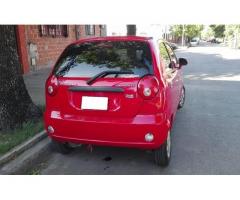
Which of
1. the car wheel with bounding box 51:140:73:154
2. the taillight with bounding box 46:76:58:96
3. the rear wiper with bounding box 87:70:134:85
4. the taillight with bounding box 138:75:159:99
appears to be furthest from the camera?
the car wheel with bounding box 51:140:73:154

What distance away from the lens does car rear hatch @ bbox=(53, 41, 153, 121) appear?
3.24 m

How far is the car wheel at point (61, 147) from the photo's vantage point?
3985mm

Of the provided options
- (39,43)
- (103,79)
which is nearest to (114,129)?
(103,79)

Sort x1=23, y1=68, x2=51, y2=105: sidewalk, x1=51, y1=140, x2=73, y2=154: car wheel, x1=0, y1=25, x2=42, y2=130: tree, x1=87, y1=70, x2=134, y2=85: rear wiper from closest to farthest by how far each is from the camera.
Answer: x1=87, y1=70, x2=134, y2=85: rear wiper
x1=51, y1=140, x2=73, y2=154: car wheel
x1=0, y1=25, x2=42, y2=130: tree
x1=23, y1=68, x2=51, y2=105: sidewalk

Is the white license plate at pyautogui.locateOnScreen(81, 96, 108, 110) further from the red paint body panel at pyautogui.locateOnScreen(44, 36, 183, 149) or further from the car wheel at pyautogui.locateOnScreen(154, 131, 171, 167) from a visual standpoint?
the car wheel at pyautogui.locateOnScreen(154, 131, 171, 167)

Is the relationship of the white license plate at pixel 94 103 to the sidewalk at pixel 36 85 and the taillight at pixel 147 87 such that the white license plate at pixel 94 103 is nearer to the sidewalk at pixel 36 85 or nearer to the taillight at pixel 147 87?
the taillight at pixel 147 87

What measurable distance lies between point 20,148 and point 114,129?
4.59 feet

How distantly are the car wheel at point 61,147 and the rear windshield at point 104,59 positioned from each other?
100cm

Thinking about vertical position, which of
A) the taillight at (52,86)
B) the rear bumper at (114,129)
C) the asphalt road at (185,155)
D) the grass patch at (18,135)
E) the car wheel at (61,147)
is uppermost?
the taillight at (52,86)

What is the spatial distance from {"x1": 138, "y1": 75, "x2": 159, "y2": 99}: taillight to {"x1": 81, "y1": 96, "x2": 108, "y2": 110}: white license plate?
0.41m

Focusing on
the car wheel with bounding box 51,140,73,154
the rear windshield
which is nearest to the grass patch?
the car wheel with bounding box 51,140,73,154

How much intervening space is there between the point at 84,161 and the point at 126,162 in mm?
564

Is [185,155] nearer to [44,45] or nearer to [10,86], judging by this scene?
[10,86]

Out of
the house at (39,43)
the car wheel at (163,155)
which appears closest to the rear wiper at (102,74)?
the car wheel at (163,155)
